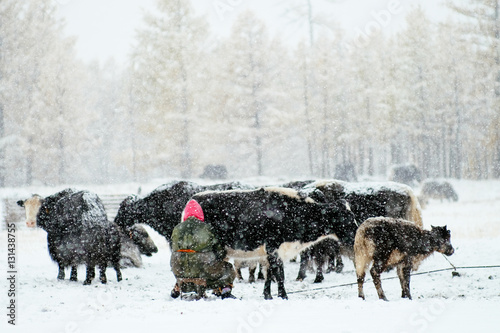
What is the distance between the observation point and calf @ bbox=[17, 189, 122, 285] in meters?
8.50

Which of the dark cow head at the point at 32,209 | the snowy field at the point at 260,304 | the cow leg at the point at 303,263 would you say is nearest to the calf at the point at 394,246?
the snowy field at the point at 260,304

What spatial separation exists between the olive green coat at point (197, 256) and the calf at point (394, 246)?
191 cm

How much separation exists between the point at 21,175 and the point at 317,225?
37.2m

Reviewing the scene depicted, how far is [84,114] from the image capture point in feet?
117

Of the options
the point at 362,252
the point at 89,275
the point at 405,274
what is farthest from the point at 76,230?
the point at 405,274

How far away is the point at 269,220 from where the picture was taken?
7.29 m

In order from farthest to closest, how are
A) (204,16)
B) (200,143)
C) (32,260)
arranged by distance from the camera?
A: (200,143)
(204,16)
(32,260)

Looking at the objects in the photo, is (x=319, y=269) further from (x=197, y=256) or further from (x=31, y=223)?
(x=31, y=223)

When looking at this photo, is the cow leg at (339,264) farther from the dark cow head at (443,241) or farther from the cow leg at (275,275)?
the dark cow head at (443,241)

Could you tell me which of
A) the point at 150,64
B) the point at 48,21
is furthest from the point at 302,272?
the point at 48,21

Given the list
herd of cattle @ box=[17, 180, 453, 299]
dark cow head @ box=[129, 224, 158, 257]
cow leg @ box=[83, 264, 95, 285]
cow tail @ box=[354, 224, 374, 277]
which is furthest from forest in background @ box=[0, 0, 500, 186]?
cow tail @ box=[354, 224, 374, 277]

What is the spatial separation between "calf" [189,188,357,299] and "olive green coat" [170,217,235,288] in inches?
23.8

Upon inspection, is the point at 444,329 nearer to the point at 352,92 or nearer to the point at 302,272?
the point at 302,272

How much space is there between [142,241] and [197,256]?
4.18 metres
